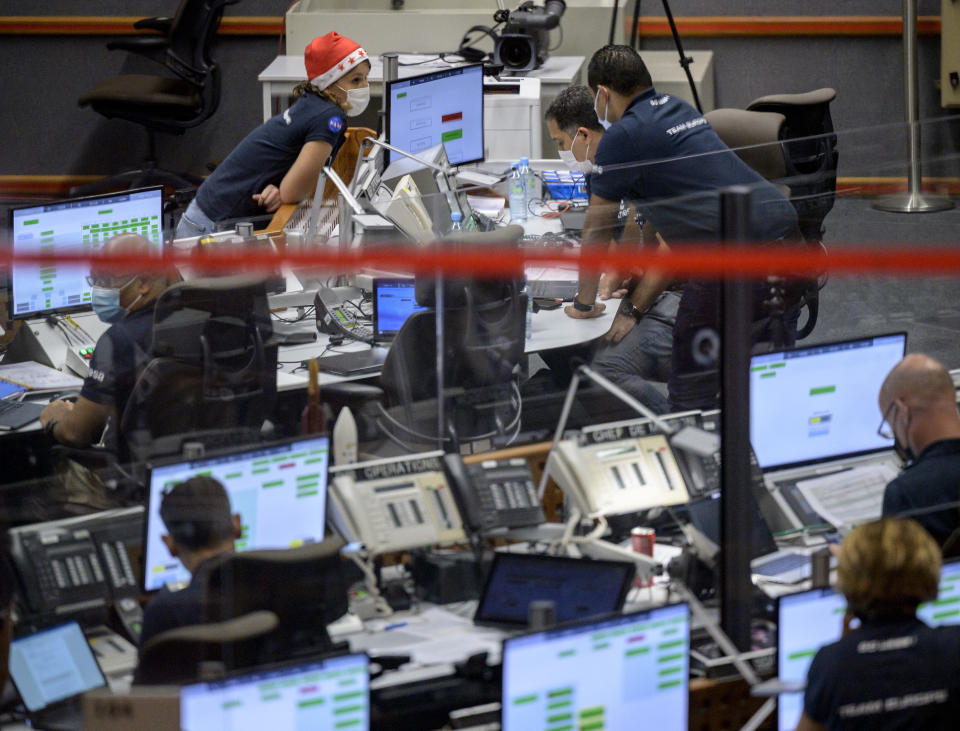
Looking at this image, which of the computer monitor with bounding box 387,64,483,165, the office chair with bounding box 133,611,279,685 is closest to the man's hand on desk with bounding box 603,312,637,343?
the office chair with bounding box 133,611,279,685

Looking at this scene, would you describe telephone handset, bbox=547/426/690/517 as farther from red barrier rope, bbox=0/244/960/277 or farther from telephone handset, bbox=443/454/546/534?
red barrier rope, bbox=0/244/960/277

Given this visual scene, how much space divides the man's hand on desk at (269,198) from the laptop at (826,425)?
8.25 ft

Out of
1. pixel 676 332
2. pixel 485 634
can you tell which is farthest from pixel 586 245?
pixel 485 634

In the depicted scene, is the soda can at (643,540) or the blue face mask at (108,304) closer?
the soda can at (643,540)

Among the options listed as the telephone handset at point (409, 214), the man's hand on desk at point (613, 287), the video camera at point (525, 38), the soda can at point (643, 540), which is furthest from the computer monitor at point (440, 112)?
the soda can at point (643, 540)

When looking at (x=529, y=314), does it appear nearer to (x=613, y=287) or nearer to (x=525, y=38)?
(x=613, y=287)

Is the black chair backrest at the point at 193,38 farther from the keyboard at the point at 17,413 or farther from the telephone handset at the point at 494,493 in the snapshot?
the telephone handset at the point at 494,493

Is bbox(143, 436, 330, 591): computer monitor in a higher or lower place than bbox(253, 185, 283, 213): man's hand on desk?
lower

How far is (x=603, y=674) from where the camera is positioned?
7.06 ft

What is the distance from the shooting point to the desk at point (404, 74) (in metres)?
6.06

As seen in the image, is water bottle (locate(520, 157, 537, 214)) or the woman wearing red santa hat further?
water bottle (locate(520, 157, 537, 214))

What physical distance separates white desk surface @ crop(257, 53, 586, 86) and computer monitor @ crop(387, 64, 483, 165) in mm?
906

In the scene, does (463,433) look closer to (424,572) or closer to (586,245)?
(424,572)

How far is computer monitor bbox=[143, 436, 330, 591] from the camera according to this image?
2.41 metres
